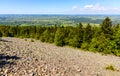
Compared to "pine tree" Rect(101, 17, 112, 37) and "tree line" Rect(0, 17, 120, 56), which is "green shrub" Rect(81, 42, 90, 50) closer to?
"tree line" Rect(0, 17, 120, 56)

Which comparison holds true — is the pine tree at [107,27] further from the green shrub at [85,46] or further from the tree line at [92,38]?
the green shrub at [85,46]

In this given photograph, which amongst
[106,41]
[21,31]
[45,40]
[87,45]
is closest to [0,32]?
[21,31]

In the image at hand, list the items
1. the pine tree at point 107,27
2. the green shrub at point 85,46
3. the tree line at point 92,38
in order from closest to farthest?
1. the tree line at point 92,38
2. the pine tree at point 107,27
3. the green shrub at point 85,46

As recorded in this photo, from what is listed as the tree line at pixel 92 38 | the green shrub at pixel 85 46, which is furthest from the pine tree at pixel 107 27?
the green shrub at pixel 85 46

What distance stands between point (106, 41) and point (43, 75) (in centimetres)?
5118

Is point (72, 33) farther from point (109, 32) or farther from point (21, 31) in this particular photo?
point (21, 31)

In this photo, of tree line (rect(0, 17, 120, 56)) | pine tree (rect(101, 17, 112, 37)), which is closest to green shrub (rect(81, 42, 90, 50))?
tree line (rect(0, 17, 120, 56))

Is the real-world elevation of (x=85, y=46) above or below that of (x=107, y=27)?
below

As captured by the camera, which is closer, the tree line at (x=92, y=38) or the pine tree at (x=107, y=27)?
the tree line at (x=92, y=38)

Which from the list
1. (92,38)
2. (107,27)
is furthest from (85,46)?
(107,27)

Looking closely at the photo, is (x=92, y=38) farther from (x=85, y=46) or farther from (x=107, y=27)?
(x=107, y=27)

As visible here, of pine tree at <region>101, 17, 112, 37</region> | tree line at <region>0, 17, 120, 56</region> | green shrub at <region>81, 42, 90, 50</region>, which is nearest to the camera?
tree line at <region>0, 17, 120, 56</region>

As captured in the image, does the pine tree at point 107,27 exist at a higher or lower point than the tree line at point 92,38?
higher

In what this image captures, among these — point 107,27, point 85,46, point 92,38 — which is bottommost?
point 85,46
